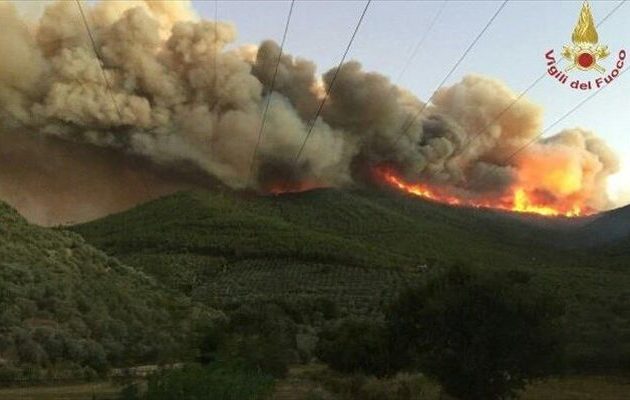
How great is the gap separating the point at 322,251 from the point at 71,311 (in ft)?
245

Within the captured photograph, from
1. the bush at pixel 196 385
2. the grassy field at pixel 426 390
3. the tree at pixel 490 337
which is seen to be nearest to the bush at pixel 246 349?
the grassy field at pixel 426 390

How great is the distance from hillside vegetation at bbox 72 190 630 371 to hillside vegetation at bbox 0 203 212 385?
48.4 ft

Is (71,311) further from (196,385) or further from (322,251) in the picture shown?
(322,251)

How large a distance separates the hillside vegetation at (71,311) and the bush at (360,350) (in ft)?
28.0

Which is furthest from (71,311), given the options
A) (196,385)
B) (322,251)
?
(322,251)

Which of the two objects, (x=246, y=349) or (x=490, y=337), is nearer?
(x=490, y=337)

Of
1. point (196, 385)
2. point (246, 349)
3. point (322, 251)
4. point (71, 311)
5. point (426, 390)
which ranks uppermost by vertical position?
point (322, 251)

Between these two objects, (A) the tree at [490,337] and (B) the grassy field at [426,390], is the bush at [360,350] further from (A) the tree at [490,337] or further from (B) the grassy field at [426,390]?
(A) the tree at [490,337]

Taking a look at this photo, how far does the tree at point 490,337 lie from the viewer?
27766 mm

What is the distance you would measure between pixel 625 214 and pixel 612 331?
115 metres

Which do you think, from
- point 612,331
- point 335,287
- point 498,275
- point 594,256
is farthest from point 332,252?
point 498,275

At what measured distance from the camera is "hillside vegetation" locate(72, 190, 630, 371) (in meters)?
79.9

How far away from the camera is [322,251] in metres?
122

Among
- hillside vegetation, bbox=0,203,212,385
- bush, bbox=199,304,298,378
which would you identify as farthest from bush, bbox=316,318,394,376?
hillside vegetation, bbox=0,203,212,385
